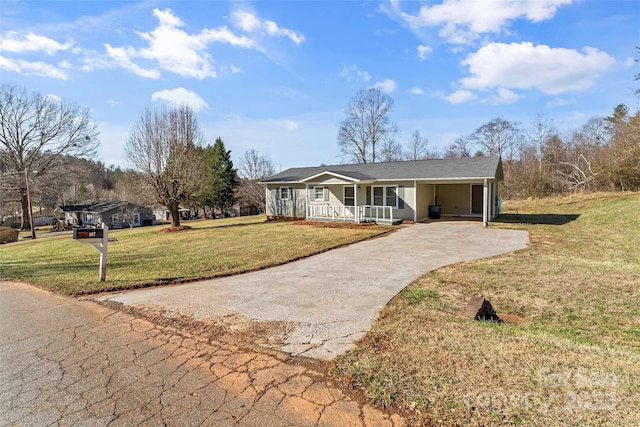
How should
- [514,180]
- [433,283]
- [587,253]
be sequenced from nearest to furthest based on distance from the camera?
[433,283] → [587,253] → [514,180]

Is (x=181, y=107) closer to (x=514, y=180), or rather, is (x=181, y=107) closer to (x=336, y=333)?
(x=336, y=333)

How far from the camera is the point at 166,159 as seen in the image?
63.5 ft

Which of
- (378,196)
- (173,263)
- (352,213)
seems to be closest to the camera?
(173,263)

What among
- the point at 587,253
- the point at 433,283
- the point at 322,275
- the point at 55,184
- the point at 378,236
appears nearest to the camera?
the point at 433,283

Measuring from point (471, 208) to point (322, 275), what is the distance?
16.0 metres

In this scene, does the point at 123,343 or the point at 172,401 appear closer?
the point at 172,401

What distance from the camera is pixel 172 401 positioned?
269 cm

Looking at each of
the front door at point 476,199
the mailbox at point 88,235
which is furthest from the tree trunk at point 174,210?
the front door at point 476,199

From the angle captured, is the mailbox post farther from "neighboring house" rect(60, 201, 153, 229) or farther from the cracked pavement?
"neighboring house" rect(60, 201, 153, 229)

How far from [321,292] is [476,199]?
17.2 meters

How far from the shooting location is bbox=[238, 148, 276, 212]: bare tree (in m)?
40.9

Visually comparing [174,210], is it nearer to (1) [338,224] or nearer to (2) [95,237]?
(1) [338,224]

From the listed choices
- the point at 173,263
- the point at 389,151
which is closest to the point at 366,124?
the point at 389,151

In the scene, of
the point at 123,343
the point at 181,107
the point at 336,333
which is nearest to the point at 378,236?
the point at 336,333
